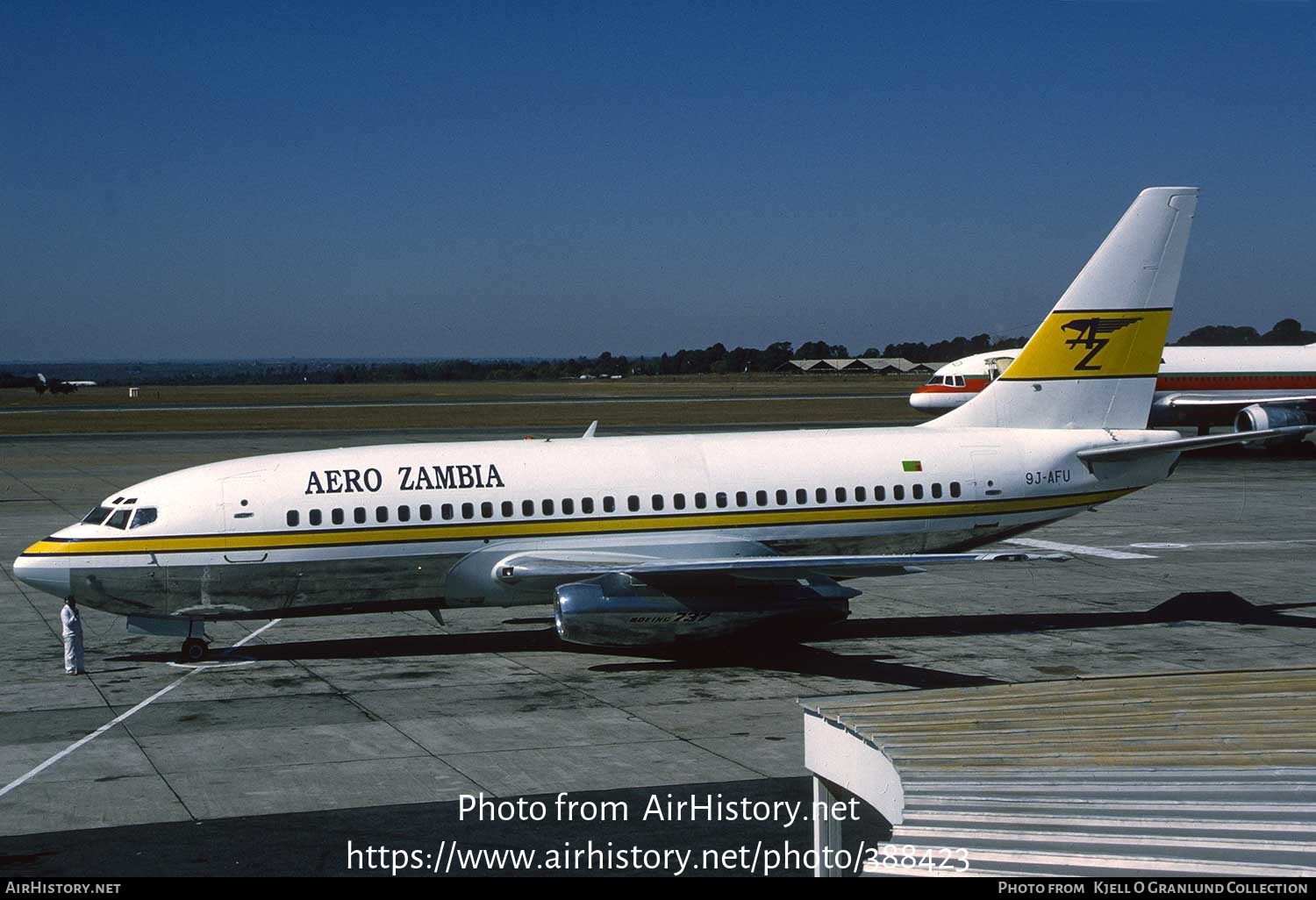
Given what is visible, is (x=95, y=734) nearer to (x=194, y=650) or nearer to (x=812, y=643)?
(x=194, y=650)

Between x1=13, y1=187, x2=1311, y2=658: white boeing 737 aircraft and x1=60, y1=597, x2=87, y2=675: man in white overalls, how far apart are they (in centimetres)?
27

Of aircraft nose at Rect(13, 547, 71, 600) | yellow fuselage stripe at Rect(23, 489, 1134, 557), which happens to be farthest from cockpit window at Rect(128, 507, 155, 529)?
aircraft nose at Rect(13, 547, 71, 600)

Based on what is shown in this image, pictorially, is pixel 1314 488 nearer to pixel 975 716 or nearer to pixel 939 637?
pixel 939 637

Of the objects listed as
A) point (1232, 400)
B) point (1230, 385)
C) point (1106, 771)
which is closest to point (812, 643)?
point (1106, 771)

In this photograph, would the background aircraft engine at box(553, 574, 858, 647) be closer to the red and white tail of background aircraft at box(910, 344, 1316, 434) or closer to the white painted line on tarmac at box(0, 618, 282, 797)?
the white painted line on tarmac at box(0, 618, 282, 797)

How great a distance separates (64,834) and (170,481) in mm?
10228

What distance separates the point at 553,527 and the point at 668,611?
3.08m

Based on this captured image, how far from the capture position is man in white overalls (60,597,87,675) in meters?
23.1

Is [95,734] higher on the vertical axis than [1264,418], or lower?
lower

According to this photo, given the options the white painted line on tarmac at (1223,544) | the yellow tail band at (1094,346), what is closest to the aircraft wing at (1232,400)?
the white painted line on tarmac at (1223,544)

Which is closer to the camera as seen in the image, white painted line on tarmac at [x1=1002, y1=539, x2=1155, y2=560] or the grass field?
white painted line on tarmac at [x1=1002, y1=539, x2=1155, y2=560]

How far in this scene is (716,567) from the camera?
74.2 feet
